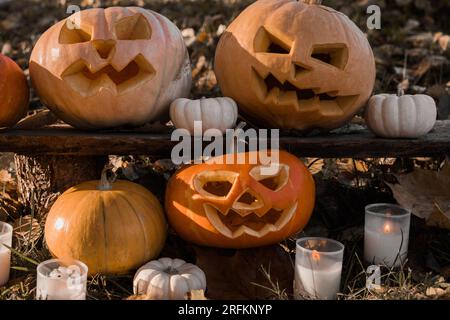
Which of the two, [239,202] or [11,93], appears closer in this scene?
[239,202]

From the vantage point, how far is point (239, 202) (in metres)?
2.68

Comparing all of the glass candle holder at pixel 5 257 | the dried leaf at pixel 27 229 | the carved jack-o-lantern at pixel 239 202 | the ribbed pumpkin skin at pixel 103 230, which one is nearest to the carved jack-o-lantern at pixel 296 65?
the carved jack-o-lantern at pixel 239 202

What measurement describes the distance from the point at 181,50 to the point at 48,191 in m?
0.85

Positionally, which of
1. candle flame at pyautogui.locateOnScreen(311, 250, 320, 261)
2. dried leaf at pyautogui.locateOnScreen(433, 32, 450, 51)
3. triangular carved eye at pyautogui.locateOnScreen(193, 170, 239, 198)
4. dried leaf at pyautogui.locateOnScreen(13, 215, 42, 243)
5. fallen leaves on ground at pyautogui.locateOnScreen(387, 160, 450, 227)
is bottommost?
dried leaf at pyautogui.locateOnScreen(13, 215, 42, 243)

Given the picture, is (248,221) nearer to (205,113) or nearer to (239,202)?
(239,202)

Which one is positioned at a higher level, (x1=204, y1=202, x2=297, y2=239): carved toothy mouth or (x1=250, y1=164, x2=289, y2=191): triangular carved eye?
(x1=250, y1=164, x2=289, y2=191): triangular carved eye

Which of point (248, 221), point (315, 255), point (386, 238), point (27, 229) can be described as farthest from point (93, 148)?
point (386, 238)

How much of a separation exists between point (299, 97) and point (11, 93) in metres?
1.22

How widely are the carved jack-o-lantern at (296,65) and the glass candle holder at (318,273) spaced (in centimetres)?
71

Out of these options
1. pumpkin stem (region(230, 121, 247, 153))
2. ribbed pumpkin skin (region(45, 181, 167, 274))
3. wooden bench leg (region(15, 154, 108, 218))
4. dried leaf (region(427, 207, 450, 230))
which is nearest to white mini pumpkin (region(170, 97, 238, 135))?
pumpkin stem (region(230, 121, 247, 153))

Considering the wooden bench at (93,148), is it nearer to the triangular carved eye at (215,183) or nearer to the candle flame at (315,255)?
the triangular carved eye at (215,183)

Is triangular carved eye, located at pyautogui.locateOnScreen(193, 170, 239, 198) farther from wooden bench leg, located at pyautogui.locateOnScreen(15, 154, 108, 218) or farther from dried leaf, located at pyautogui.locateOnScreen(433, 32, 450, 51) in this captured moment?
dried leaf, located at pyautogui.locateOnScreen(433, 32, 450, 51)

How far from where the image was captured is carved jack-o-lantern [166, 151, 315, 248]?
265cm

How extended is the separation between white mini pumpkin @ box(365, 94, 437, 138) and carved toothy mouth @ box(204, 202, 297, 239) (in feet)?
1.88
